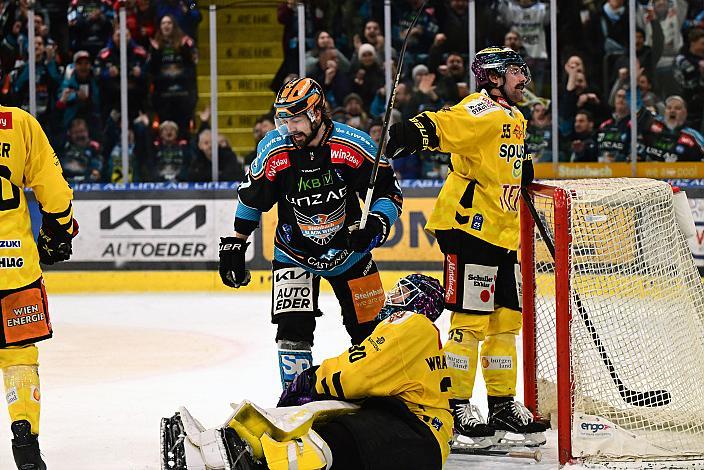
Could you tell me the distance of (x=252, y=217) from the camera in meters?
4.16

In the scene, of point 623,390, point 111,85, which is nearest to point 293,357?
point 623,390

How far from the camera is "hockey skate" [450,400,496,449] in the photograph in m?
4.09

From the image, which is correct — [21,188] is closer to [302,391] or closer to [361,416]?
[302,391]

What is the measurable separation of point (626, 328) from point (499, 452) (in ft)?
1.99

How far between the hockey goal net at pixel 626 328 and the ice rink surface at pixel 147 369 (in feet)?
0.84

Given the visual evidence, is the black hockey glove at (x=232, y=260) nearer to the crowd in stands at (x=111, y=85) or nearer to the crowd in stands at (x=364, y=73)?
the crowd in stands at (x=364, y=73)

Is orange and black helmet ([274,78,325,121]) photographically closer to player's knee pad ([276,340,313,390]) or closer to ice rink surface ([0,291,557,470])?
player's knee pad ([276,340,313,390])

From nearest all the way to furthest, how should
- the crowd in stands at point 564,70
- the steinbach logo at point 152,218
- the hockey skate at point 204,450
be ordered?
1. the hockey skate at point 204,450
2. the crowd in stands at point 564,70
3. the steinbach logo at point 152,218

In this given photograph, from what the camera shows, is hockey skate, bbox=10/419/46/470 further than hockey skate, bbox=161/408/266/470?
Yes

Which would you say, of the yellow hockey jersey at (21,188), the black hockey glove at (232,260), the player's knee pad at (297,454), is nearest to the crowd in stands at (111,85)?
the black hockey glove at (232,260)

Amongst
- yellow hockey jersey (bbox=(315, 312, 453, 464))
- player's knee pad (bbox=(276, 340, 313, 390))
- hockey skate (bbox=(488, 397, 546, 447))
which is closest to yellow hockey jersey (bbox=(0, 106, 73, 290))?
player's knee pad (bbox=(276, 340, 313, 390))

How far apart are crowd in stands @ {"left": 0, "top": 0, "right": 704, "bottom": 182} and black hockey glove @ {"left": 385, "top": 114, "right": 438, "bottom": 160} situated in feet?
15.1

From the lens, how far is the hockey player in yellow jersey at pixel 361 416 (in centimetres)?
312

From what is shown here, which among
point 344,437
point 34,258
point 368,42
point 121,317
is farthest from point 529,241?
point 368,42
